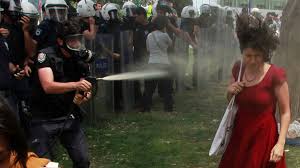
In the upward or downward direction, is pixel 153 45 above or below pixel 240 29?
below

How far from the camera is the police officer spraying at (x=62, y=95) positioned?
13.8 feet

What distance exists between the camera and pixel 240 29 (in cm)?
408

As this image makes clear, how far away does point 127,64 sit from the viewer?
32.8ft

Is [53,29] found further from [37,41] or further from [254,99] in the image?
[254,99]

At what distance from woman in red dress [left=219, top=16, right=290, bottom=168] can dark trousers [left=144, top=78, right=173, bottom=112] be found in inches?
229

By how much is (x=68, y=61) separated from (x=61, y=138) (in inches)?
26.2

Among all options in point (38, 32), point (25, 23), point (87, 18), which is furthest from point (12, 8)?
point (87, 18)

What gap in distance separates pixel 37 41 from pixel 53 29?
0.30 m

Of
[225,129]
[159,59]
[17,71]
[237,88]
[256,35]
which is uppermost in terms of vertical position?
[256,35]

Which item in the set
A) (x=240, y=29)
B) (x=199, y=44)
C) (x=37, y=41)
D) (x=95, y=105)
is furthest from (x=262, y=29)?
(x=199, y=44)

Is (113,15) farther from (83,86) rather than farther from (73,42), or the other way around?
(83,86)

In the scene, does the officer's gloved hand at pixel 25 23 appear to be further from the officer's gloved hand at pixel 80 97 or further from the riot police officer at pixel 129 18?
the riot police officer at pixel 129 18

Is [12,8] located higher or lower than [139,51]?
higher

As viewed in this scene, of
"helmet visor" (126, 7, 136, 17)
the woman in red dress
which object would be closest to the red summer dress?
the woman in red dress
